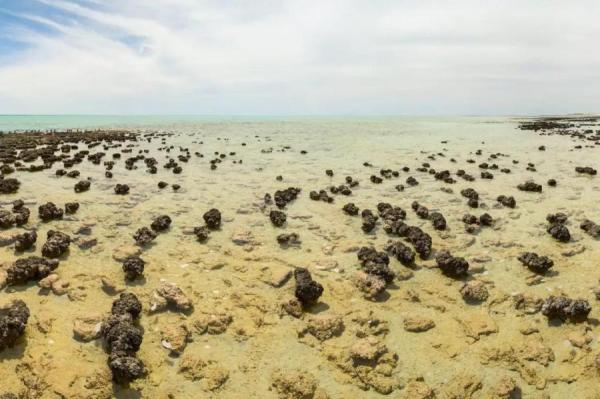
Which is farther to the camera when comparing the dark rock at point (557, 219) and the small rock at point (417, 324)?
the dark rock at point (557, 219)

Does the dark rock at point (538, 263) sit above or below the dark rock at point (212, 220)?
below

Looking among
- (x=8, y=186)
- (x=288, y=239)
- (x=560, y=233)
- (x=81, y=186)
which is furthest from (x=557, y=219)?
(x=8, y=186)

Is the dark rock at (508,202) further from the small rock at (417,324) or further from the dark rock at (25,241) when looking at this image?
the dark rock at (25,241)

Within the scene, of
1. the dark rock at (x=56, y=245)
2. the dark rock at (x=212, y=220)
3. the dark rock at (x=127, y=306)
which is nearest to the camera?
the dark rock at (x=127, y=306)

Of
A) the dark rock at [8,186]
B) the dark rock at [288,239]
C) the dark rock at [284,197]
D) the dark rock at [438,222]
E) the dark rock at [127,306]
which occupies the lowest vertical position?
the dark rock at [127,306]

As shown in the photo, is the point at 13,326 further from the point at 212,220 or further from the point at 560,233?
the point at 560,233

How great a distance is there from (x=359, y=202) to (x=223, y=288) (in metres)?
7.39

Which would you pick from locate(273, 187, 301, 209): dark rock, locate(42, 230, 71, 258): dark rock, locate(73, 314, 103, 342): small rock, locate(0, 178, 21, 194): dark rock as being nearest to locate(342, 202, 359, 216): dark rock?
locate(273, 187, 301, 209): dark rock

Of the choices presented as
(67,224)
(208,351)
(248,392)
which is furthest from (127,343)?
(67,224)

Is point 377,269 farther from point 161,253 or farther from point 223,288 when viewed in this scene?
point 161,253

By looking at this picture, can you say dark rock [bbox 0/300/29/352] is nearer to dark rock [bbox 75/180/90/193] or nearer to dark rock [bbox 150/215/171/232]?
dark rock [bbox 150/215/171/232]

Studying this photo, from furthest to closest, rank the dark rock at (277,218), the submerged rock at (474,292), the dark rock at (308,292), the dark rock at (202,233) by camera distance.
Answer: the dark rock at (277,218) → the dark rock at (202,233) → the submerged rock at (474,292) → the dark rock at (308,292)

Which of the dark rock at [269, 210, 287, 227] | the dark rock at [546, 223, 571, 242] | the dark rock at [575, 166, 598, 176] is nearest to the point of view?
the dark rock at [546, 223, 571, 242]

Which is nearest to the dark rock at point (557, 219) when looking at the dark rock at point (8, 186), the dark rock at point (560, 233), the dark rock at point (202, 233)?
the dark rock at point (560, 233)
